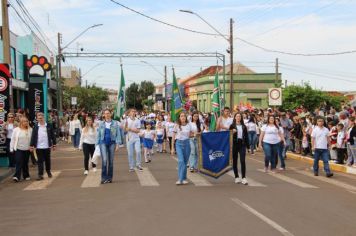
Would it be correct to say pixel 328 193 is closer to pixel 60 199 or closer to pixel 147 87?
pixel 60 199

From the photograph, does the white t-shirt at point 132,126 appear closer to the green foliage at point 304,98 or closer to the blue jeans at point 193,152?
the blue jeans at point 193,152

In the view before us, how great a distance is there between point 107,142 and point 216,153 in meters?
2.73

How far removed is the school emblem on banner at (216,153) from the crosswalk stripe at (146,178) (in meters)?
1.29

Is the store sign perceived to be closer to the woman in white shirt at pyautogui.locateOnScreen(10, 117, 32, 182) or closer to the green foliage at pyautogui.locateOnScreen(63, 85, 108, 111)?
the woman in white shirt at pyautogui.locateOnScreen(10, 117, 32, 182)

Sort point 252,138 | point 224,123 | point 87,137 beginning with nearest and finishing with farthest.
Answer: point 224,123
point 87,137
point 252,138

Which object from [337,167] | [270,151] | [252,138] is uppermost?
[270,151]

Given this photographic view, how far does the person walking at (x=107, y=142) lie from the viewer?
13102mm

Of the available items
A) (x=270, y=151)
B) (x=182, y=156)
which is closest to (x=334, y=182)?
(x=270, y=151)

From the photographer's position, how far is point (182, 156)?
1277cm

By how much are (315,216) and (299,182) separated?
16.0ft

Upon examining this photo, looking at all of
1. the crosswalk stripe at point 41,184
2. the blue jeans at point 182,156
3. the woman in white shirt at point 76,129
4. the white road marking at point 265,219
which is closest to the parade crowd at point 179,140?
the blue jeans at point 182,156

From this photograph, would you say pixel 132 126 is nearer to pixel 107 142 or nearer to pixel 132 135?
pixel 132 135

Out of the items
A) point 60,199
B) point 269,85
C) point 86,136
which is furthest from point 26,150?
point 269,85

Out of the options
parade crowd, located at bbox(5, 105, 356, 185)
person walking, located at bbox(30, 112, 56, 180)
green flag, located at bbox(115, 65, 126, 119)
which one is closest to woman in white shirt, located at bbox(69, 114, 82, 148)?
parade crowd, located at bbox(5, 105, 356, 185)
